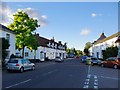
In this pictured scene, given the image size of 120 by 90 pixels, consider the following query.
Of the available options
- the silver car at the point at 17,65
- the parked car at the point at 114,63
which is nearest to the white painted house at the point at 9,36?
the silver car at the point at 17,65

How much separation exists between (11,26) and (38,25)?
4.95 m

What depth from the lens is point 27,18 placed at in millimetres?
42688

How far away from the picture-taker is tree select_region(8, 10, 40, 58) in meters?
42.4

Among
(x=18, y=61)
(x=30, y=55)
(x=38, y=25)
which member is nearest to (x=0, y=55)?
(x=18, y=61)

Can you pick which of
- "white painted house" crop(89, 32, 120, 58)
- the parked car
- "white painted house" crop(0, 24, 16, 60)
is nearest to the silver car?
"white painted house" crop(0, 24, 16, 60)

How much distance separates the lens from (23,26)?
42938mm

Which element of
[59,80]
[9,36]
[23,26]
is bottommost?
[59,80]

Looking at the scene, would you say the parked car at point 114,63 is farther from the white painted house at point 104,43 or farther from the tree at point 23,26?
the white painted house at point 104,43

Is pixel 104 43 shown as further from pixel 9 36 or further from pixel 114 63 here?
pixel 9 36

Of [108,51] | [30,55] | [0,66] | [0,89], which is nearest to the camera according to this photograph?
[0,89]

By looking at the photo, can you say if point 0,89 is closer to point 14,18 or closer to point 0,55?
point 0,55

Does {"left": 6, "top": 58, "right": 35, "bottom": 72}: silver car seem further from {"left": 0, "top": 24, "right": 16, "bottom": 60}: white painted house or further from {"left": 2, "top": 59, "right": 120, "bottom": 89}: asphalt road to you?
{"left": 0, "top": 24, "right": 16, "bottom": 60}: white painted house

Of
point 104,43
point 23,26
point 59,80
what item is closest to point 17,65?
point 59,80

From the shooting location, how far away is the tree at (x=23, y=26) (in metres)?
42.4
